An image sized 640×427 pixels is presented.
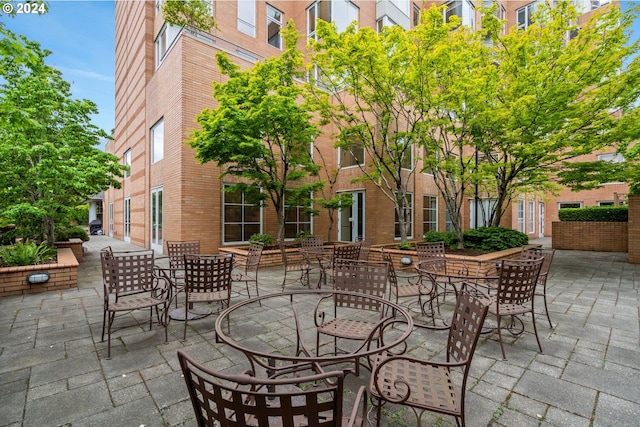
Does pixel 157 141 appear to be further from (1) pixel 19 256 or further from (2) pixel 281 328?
(2) pixel 281 328

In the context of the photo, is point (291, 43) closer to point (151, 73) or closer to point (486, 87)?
point (486, 87)

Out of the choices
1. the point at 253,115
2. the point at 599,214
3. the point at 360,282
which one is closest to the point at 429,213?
the point at 599,214

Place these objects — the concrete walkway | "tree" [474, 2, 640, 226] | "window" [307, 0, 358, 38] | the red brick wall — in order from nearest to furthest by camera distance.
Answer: the concrete walkway
"tree" [474, 2, 640, 226]
the red brick wall
"window" [307, 0, 358, 38]

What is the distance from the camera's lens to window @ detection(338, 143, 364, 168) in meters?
12.7

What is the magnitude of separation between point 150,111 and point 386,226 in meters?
11.1

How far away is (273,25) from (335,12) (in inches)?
111

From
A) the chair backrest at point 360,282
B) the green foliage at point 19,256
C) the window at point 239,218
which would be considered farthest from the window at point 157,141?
the chair backrest at point 360,282

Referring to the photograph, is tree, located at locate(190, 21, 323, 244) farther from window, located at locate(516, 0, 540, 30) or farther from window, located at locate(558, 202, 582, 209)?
window, located at locate(558, 202, 582, 209)

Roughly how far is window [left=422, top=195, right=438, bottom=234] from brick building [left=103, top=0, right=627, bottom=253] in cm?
5

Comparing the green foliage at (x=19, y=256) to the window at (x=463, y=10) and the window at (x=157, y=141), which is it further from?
the window at (x=463, y=10)

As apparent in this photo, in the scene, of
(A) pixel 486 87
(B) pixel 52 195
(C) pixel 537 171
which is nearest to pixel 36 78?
(B) pixel 52 195

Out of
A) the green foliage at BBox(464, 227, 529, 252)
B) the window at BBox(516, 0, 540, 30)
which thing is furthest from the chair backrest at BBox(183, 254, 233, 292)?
the window at BBox(516, 0, 540, 30)

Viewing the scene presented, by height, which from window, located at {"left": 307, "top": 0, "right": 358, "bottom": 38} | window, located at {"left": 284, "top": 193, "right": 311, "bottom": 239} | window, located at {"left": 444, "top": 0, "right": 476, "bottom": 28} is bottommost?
window, located at {"left": 284, "top": 193, "right": 311, "bottom": 239}

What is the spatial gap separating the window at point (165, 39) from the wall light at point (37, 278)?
8.70 meters
